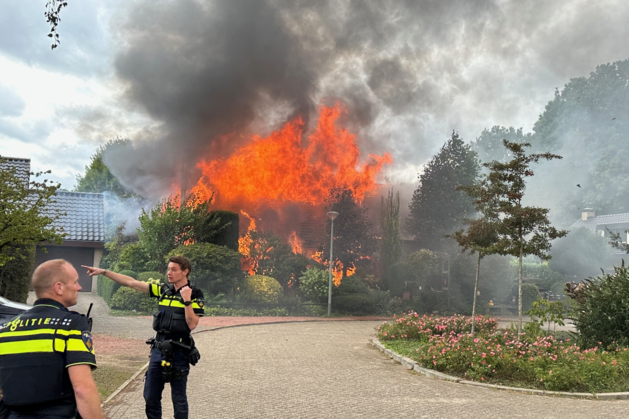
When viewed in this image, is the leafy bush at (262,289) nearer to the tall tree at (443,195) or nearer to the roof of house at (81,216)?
the roof of house at (81,216)

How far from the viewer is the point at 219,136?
1310 inches

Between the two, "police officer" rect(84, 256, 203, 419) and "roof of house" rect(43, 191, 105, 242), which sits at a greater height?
"roof of house" rect(43, 191, 105, 242)

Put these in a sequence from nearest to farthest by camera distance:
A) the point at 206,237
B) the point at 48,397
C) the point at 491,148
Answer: the point at 48,397, the point at 206,237, the point at 491,148

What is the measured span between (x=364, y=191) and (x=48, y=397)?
3436 cm

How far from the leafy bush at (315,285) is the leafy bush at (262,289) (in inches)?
54.3

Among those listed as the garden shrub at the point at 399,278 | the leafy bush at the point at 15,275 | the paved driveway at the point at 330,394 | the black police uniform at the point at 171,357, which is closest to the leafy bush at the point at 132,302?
the leafy bush at the point at 15,275

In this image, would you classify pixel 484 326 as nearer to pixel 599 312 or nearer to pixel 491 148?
pixel 599 312

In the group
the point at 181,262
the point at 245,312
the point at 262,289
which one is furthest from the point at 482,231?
the point at 181,262

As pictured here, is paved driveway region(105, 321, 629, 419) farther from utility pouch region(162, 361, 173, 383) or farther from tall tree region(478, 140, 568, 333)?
tall tree region(478, 140, 568, 333)

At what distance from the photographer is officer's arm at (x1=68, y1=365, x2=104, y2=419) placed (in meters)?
2.90

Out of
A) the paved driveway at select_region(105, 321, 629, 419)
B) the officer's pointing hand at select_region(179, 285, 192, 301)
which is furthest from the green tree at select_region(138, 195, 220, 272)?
the officer's pointing hand at select_region(179, 285, 192, 301)

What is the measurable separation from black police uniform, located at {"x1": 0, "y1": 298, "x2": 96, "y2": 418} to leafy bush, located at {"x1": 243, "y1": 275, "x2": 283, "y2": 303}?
836 inches

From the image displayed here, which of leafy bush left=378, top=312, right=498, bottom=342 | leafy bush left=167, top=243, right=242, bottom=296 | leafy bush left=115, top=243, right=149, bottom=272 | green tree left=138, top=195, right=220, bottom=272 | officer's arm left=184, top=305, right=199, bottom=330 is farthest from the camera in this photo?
leafy bush left=115, top=243, right=149, bottom=272

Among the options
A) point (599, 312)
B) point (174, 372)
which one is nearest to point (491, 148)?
point (599, 312)
